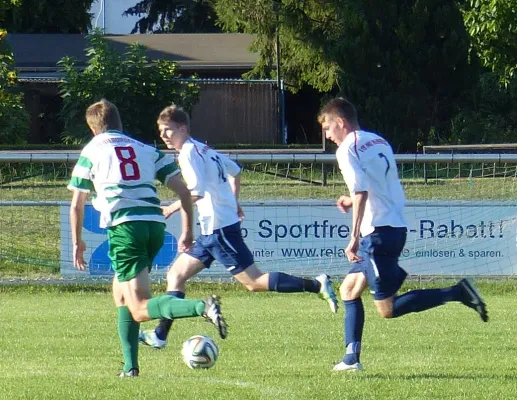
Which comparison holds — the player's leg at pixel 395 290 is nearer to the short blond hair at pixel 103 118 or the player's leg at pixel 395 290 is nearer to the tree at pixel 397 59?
the short blond hair at pixel 103 118

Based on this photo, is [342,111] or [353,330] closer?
[342,111]

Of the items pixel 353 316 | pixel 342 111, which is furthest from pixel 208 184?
pixel 353 316

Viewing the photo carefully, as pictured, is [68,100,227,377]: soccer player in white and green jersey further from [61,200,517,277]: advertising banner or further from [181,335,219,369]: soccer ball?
[61,200,517,277]: advertising banner

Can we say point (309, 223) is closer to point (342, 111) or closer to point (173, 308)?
point (342, 111)

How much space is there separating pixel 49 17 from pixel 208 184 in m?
45.8

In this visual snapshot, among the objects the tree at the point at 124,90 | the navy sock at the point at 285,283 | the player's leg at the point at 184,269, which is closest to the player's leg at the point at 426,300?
the navy sock at the point at 285,283

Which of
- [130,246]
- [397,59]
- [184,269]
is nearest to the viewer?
[130,246]

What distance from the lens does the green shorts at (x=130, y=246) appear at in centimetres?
739

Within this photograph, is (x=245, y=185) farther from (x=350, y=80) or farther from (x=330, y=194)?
(x=350, y=80)

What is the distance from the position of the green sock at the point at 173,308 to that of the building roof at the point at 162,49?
1361 inches

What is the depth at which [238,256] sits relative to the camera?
9.19m

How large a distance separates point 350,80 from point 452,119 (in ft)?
11.8

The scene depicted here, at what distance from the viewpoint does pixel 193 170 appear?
357 inches

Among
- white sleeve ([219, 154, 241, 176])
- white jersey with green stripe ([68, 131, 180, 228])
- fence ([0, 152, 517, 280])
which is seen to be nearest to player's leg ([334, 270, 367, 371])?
white jersey with green stripe ([68, 131, 180, 228])
